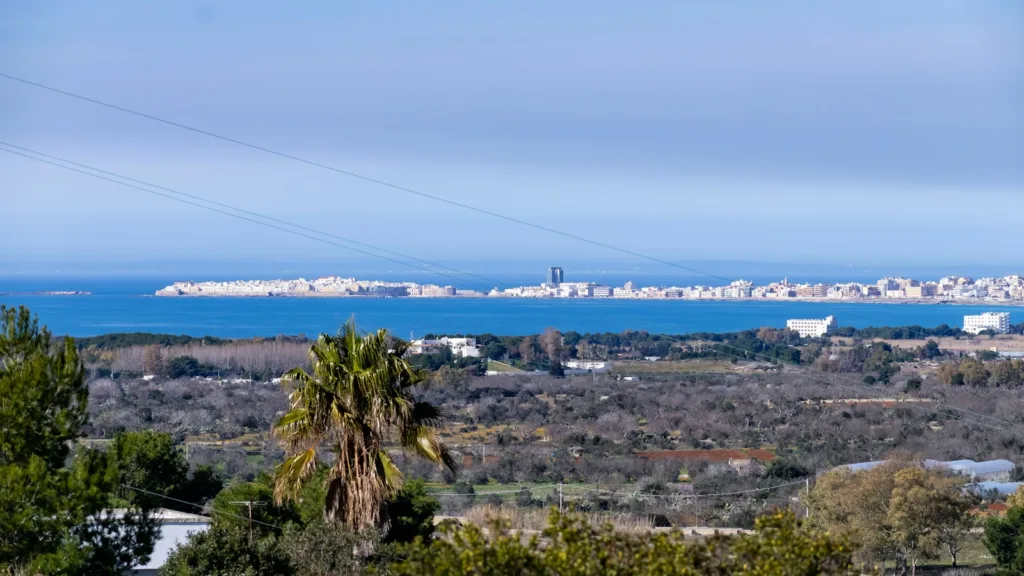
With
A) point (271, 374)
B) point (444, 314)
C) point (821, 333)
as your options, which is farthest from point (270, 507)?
point (444, 314)

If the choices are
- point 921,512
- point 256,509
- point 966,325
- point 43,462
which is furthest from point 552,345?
point 43,462

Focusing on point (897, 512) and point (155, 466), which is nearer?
point (897, 512)

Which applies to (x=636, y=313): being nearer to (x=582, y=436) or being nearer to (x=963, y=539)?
(x=582, y=436)

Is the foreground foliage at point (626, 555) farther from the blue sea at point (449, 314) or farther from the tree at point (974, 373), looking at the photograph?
the blue sea at point (449, 314)

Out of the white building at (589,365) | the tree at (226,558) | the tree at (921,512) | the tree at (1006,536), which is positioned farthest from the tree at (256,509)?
the white building at (589,365)

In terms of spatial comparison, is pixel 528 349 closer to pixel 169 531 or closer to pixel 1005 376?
pixel 1005 376

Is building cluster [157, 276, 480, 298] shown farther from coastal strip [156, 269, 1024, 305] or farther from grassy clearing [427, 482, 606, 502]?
grassy clearing [427, 482, 606, 502]

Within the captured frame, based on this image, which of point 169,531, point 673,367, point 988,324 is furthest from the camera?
point 988,324
